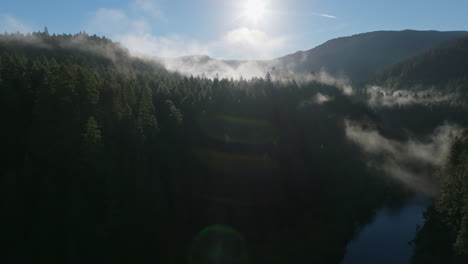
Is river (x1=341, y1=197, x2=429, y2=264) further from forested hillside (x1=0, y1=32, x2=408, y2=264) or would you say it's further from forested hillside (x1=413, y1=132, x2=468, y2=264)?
forested hillside (x1=413, y1=132, x2=468, y2=264)

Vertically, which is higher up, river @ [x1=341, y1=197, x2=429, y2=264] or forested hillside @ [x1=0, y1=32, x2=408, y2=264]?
forested hillside @ [x1=0, y1=32, x2=408, y2=264]

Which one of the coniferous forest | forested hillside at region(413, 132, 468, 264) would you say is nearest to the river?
the coniferous forest

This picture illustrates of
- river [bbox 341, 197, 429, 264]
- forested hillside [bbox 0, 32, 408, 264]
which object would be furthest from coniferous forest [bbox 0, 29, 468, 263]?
river [bbox 341, 197, 429, 264]

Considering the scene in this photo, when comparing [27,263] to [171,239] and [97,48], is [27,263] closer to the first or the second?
[171,239]

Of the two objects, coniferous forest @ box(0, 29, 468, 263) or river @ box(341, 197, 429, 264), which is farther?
river @ box(341, 197, 429, 264)

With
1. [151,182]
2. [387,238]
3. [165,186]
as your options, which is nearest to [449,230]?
[387,238]

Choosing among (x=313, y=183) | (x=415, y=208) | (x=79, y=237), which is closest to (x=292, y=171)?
(x=313, y=183)

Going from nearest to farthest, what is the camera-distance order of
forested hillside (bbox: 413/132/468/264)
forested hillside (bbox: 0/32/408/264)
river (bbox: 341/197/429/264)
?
forested hillside (bbox: 0/32/408/264), forested hillside (bbox: 413/132/468/264), river (bbox: 341/197/429/264)

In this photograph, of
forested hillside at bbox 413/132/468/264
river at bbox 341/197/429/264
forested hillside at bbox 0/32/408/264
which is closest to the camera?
forested hillside at bbox 0/32/408/264
